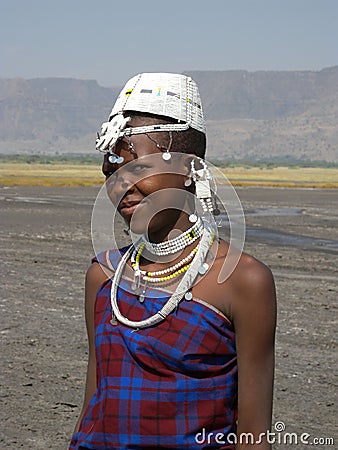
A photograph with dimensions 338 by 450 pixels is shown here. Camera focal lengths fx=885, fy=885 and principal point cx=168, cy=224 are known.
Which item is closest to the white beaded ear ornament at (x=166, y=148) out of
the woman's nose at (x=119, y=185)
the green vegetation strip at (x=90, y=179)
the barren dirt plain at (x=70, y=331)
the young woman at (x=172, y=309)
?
the young woman at (x=172, y=309)

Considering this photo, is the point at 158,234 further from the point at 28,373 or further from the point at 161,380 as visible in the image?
the point at 28,373

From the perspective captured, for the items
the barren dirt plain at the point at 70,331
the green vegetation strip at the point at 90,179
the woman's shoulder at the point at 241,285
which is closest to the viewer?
the woman's shoulder at the point at 241,285

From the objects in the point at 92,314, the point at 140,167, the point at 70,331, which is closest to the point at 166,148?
the point at 140,167

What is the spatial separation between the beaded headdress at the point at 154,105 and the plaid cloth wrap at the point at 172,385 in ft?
1.63

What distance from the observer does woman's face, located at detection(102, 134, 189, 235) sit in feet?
8.10

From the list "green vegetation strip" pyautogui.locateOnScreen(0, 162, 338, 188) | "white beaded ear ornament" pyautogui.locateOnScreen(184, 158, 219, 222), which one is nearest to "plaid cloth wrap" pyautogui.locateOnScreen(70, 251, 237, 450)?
"white beaded ear ornament" pyautogui.locateOnScreen(184, 158, 219, 222)

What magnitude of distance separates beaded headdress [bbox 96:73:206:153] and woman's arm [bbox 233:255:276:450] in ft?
1.45

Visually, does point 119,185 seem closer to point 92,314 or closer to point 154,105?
point 154,105

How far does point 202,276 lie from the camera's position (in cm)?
243

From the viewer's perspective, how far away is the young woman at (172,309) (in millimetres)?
2328

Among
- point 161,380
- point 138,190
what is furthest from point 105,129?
point 161,380

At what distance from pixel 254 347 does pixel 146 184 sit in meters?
0.54

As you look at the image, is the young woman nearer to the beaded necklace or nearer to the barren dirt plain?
the beaded necklace

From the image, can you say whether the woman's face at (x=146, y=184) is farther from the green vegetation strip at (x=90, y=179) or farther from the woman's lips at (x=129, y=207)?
the green vegetation strip at (x=90, y=179)
